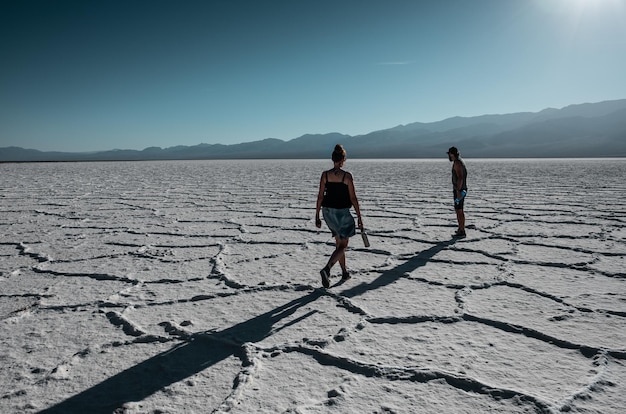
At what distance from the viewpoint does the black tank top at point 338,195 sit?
2576 mm

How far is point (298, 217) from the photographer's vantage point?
5.25m

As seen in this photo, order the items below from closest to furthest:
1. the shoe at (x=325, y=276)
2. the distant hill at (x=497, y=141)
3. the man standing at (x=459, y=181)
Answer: the shoe at (x=325, y=276) → the man standing at (x=459, y=181) → the distant hill at (x=497, y=141)

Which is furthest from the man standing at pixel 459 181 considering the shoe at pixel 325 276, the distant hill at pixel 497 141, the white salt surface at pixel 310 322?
the distant hill at pixel 497 141

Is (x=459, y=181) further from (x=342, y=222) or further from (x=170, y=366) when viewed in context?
(x=170, y=366)

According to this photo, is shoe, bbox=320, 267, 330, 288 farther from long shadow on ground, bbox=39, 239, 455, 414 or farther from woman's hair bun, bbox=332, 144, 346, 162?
woman's hair bun, bbox=332, 144, 346, 162

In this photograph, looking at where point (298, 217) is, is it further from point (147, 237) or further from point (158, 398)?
point (158, 398)

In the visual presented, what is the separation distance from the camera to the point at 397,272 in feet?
9.50

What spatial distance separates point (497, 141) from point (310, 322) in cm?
9078

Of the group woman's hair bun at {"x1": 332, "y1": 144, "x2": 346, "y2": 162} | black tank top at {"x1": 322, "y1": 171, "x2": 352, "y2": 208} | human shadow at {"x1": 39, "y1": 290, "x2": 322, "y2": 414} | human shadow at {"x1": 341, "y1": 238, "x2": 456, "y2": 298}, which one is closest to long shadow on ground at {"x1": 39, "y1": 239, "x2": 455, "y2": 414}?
human shadow at {"x1": 39, "y1": 290, "x2": 322, "y2": 414}

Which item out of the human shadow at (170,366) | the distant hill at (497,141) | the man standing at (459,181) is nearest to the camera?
the human shadow at (170,366)

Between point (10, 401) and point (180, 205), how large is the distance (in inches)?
204

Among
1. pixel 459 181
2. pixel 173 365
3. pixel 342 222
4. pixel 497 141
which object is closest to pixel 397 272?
pixel 342 222

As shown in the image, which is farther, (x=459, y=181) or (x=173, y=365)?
(x=459, y=181)

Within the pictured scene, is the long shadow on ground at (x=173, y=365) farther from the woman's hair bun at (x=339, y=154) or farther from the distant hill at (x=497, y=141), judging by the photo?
the distant hill at (x=497, y=141)
